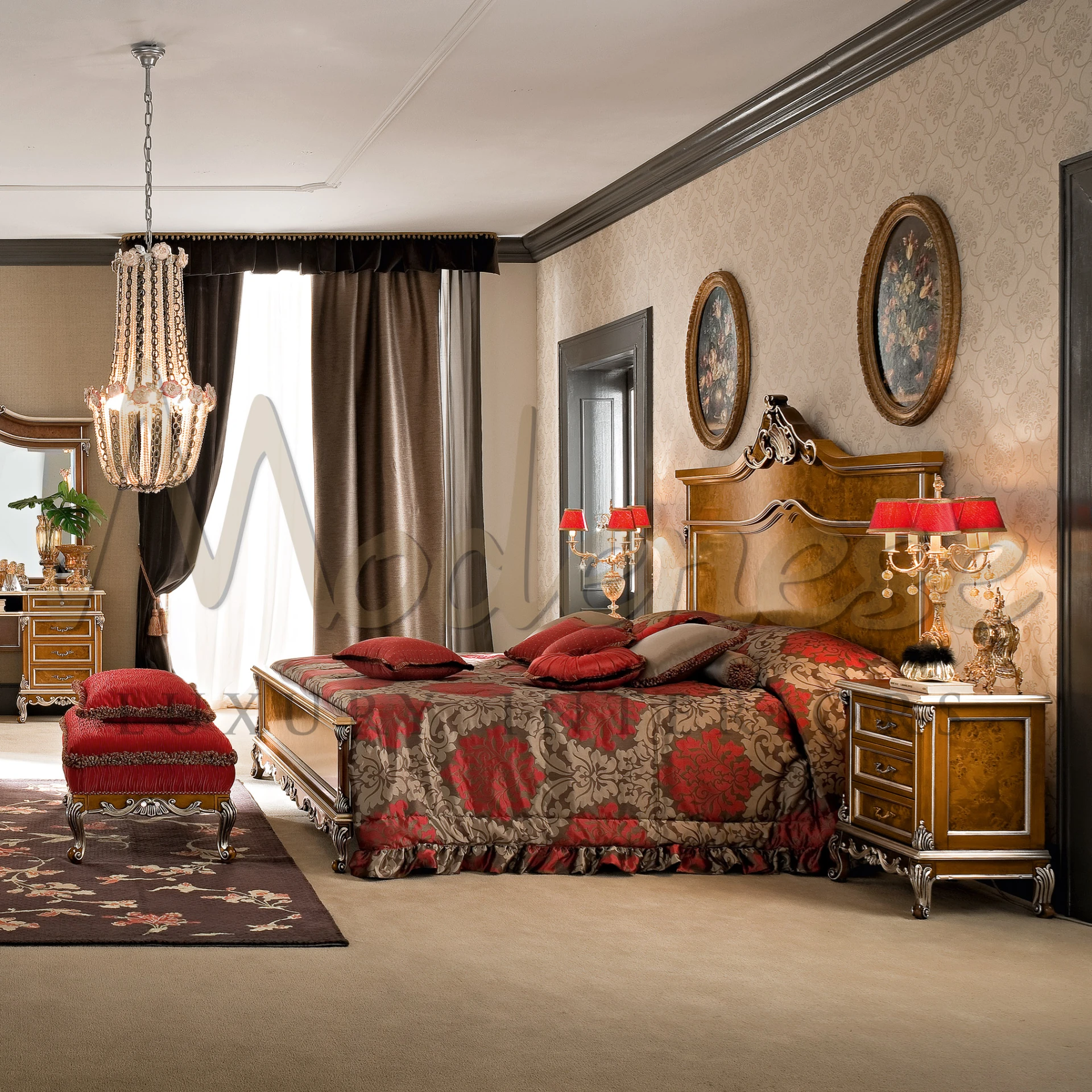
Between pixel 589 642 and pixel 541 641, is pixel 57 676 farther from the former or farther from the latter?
pixel 589 642

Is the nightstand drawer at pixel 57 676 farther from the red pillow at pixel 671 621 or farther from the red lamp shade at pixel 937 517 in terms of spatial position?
the red lamp shade at pixel 937 517

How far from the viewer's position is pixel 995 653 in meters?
3.85

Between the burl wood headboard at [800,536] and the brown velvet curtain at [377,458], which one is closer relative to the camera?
the burl wood headboard at [800,536]

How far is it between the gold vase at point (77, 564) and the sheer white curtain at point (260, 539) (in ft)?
1.80

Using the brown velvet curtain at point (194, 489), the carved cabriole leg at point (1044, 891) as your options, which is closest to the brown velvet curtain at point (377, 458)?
the brown velvet curtain at point (194, 489)

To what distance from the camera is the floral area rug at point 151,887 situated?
350cm

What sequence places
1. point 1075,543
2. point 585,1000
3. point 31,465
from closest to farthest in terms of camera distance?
1. point 585,1000
2. point 1075,543
3. point 31,465

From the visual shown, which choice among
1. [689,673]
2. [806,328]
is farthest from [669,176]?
[689,673]

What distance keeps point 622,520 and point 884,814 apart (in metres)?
2.74

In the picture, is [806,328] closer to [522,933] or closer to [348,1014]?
[522,933]


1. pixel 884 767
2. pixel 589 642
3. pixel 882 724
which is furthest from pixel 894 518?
pixel 589 642

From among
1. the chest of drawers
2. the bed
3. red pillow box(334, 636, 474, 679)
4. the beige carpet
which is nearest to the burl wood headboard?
the bed

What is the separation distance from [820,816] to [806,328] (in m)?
1.95

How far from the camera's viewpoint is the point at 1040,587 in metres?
3.84
